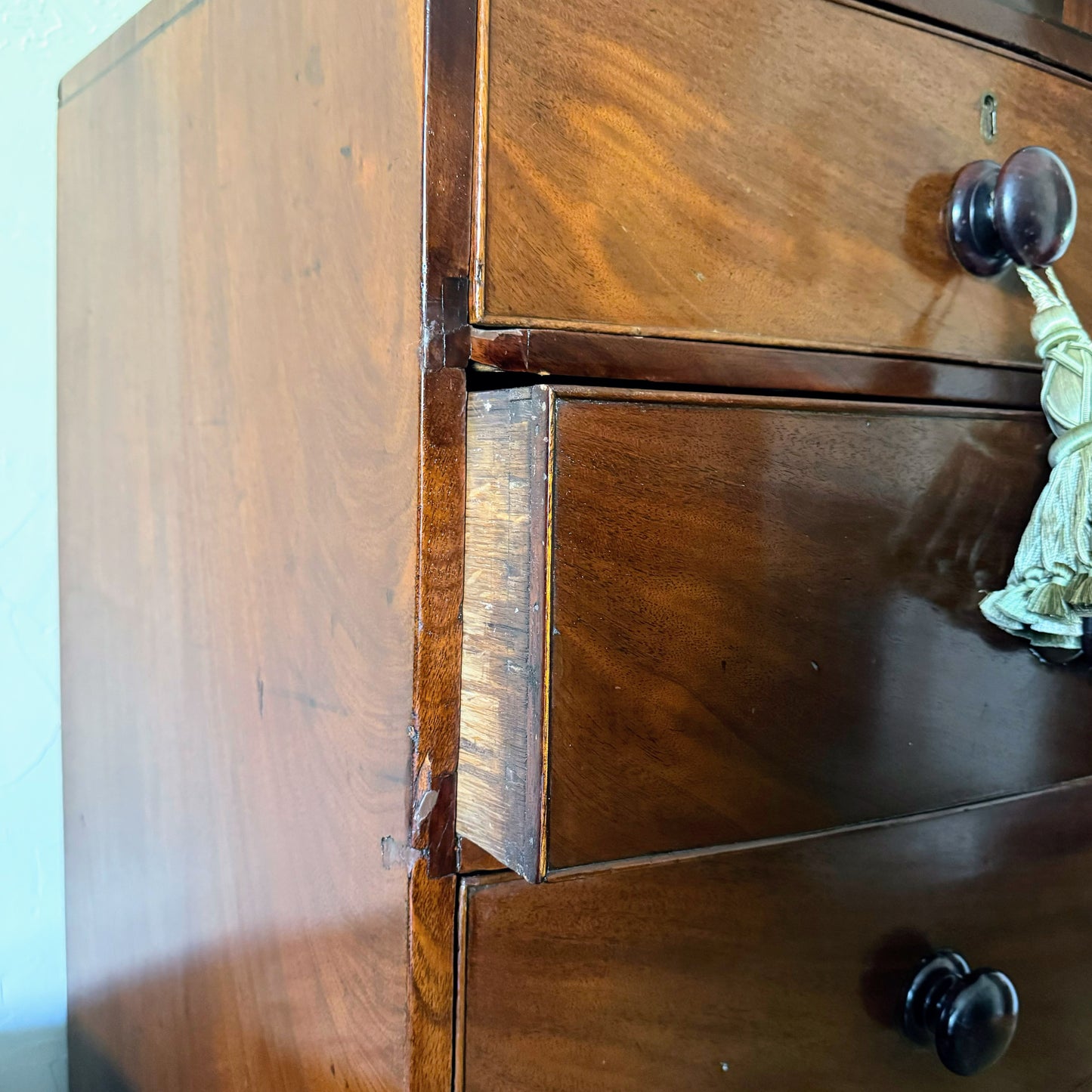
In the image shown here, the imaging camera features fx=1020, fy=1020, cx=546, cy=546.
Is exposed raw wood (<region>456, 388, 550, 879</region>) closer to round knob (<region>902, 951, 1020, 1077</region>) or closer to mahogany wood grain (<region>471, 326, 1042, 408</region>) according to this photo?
mahogany wood grain (<region>471, 326, 1042, 408</region>)

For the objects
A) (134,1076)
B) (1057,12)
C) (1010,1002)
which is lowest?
(134,1076)

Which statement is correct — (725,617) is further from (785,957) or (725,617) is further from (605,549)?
(785,957)

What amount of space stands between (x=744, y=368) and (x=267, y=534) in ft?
0.73

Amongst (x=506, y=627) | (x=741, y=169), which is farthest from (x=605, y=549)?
(x=741, y=169)

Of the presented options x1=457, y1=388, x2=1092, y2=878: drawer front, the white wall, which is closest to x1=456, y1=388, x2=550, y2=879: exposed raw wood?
x1=457, y1=388, x2=1092, y2=878: drawer front

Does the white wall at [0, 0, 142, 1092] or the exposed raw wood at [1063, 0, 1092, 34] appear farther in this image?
the white wall at [0, 0, 142, 1092]

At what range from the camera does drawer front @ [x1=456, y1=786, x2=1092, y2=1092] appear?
38 centimetres

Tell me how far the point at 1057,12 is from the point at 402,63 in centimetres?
35

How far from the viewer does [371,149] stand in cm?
37

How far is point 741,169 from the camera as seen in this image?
1.28ft

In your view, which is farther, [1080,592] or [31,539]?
[31,539]

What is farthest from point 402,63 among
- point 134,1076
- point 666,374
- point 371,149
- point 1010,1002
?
point 134,1076

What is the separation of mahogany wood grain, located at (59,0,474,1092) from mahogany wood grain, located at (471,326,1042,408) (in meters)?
0.03

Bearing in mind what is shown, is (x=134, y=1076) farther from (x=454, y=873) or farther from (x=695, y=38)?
(x=695, y=38)
